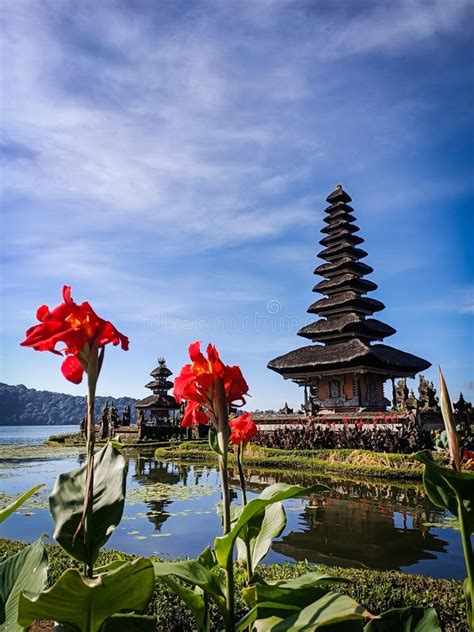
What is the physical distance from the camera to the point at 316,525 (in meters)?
8.58

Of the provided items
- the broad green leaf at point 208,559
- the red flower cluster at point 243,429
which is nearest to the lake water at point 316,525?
the red flower cluster at point 243,429

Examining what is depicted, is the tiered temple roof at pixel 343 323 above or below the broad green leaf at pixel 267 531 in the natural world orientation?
above

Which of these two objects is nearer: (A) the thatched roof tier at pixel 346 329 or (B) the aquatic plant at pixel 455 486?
(B) the aquatic plant at pixel 455 486

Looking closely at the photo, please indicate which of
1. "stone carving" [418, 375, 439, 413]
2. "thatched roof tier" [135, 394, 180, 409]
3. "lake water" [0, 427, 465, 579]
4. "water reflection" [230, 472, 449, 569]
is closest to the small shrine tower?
"thatched roof tier" [135, 394, 180, 409]

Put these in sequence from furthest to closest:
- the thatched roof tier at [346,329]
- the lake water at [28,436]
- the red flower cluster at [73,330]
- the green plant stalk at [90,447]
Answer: the lake water at [28,436]
the thatched roof tier at [346,329]
the red flower cluster at [73,330]
the green plant stalk at [90,447]

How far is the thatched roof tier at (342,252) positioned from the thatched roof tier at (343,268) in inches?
15.7

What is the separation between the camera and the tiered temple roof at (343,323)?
77.9ft

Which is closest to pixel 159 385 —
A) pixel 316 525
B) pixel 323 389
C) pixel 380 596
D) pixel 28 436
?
pixel 323 389

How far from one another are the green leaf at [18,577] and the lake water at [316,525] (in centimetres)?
512

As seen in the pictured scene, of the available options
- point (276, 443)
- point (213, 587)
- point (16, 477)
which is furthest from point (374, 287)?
point (213, 587)

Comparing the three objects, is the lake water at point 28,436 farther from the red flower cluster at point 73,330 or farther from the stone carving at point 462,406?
the red flower cluster at point 73,330

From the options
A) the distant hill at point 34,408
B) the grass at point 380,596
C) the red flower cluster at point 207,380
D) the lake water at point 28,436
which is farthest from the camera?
the distant hill at point 34,408

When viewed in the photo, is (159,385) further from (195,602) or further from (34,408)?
(34,408)

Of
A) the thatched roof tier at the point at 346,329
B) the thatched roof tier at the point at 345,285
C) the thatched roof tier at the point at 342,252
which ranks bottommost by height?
the thatched roof tier at the point at 346,329
